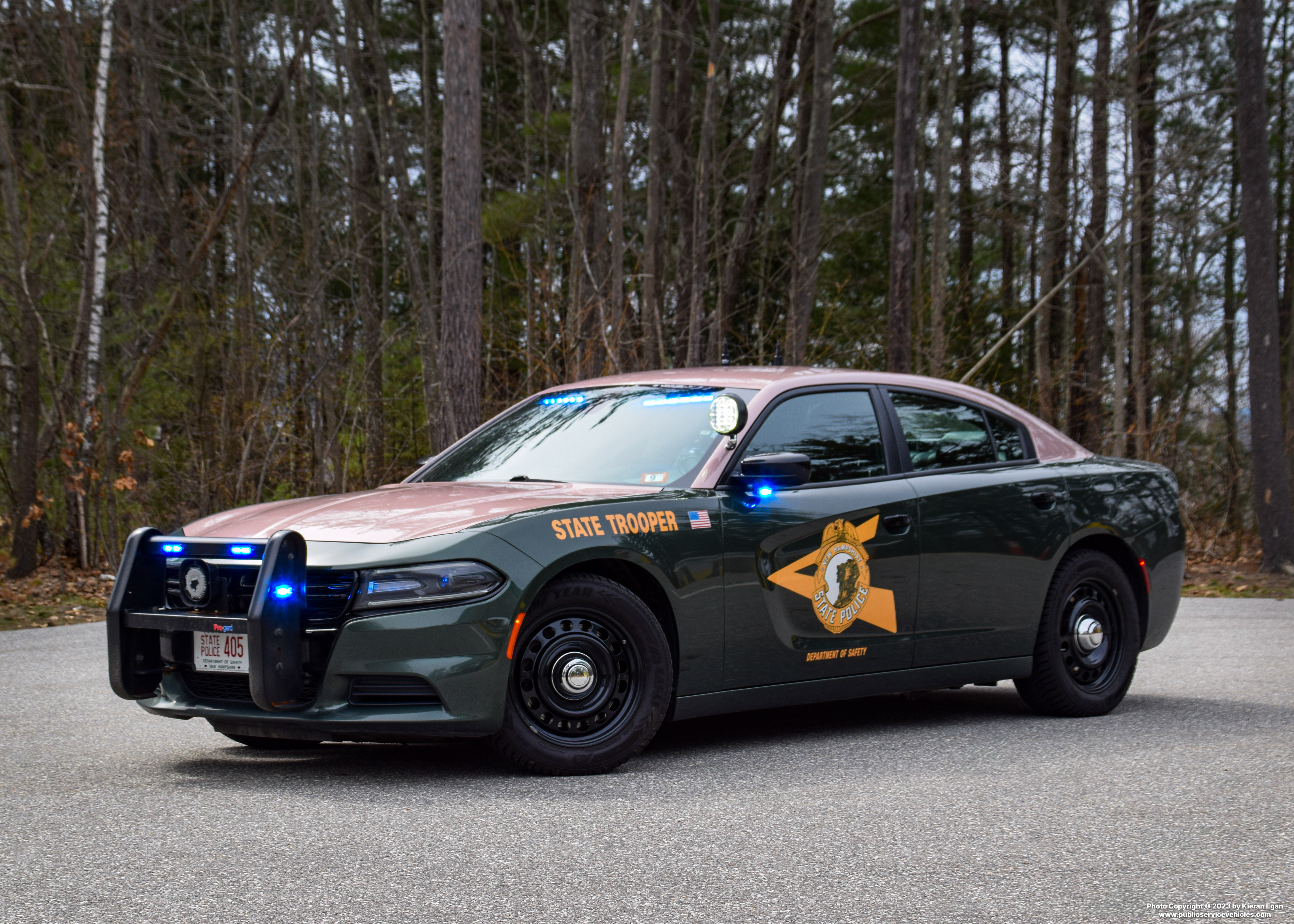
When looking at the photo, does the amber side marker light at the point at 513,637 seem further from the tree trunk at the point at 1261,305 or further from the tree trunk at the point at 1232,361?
the tree trunk at the point at 1232,361

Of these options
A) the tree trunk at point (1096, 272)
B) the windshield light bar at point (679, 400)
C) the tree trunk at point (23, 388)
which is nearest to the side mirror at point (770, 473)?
the windshield light bar at point (679, 400)

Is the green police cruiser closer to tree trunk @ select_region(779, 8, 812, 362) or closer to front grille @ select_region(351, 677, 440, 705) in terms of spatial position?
front grille @ select_region(351, 677, 440, 705)

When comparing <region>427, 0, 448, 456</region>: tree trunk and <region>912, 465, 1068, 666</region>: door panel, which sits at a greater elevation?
<region>427, 0, 448, 456</region>: tree trunk

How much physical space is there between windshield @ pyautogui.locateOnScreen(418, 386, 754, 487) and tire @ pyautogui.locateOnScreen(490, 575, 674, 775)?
75 centimetres

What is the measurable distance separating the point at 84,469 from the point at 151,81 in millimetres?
9468

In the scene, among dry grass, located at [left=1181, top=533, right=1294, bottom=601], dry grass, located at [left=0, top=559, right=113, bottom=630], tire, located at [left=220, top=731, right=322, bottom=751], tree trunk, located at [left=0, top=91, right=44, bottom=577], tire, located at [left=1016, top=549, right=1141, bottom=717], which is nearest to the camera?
tire, located at [left=220, top=731, right=322, bottom=751]

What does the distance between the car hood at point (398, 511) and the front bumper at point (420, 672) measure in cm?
33

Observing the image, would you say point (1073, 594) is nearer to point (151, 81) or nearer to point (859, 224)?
point (151, 81)

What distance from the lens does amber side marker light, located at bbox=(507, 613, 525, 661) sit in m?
4.95

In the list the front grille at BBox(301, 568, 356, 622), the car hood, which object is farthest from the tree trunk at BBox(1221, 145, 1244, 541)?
the front grille at BBox(301, 568, 356, 622)

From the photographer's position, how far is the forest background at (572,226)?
51.0 feet

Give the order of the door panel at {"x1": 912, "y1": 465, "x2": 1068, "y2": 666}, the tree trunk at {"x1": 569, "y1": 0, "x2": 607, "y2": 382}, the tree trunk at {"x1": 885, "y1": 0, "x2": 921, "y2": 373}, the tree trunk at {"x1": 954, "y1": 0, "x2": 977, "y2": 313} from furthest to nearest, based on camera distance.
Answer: the tree trunk at {"x1": 954, "y1": 0, "x2": 977, "y2": 313} < the tree trunk at {"x1": 885, "y1": 0, "x2": 921, "y2": 373} < the tree trunk at {"x1": 569, "y1": 0, "x2": 607, "y2": 382} < the door panel at {"x1": 912, "y1": 465, "x2": 1068, "y2": 666}

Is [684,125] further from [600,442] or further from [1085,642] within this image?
[600,442]

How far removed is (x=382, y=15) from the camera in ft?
102
